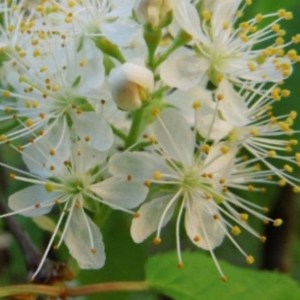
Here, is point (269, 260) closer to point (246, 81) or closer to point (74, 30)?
point (246, 81)

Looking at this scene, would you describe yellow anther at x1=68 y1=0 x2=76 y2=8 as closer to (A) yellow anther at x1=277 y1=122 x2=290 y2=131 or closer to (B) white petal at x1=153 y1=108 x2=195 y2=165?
(B) white petal at x1=153 y1=108 x2=195 y2=165

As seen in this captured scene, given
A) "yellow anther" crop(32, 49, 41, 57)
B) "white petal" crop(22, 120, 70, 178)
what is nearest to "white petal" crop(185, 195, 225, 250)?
"white petal" crop(22, 120, 70, 178)

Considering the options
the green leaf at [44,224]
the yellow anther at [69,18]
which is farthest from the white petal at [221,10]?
the green leaf at [44,224]

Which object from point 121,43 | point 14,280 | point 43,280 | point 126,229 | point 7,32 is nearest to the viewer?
point 121,43

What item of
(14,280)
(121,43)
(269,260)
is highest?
(121,43)

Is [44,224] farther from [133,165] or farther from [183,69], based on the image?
[183,69]

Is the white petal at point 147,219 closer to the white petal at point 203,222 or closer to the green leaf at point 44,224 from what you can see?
the white petal at point 203,222

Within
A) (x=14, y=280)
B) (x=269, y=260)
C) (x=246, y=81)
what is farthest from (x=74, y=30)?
(x=14, y=280)

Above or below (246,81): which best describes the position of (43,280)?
below
